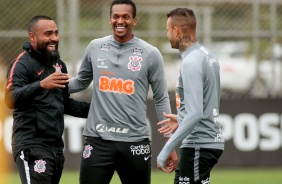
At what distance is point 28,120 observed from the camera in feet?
26.0

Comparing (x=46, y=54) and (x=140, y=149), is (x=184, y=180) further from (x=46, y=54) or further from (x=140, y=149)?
(x=46, y=54)

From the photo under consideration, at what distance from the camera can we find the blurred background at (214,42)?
48.7ft

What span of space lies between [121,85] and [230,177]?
5.84 m

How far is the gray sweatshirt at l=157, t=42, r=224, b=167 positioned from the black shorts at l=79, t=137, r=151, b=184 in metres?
→ 0.75

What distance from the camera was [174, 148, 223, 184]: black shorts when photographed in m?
7.61

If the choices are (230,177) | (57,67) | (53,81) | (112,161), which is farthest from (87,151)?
(230,177)

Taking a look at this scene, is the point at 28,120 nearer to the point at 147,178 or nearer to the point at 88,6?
the point at 147,178

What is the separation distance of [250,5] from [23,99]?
865 cm

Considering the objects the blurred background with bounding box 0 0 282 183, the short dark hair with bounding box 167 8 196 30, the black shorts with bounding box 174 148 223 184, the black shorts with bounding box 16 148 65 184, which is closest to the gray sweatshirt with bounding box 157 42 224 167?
the black shorts with bounding box 174 148 223 184

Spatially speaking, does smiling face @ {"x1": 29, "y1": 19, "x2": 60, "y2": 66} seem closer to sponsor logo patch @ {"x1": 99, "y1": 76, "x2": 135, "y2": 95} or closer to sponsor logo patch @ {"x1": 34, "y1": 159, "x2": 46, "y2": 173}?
sponsor logo patch @ {"x1": 99, "y1": 76, "x2": 135, "y2": 95}

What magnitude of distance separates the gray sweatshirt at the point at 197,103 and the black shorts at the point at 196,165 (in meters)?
0.05

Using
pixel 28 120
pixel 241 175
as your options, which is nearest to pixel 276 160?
pixel 241 175

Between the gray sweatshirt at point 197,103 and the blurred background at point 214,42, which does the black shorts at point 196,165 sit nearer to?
the gray sweatshirt at point 197,103

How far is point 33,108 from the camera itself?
792 cm
